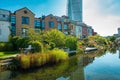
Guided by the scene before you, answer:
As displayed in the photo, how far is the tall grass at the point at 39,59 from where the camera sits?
1900 centimetres

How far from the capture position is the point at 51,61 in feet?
76.0

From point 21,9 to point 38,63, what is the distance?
961 inches

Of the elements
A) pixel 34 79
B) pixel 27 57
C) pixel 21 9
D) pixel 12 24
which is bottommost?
pixel 34 79

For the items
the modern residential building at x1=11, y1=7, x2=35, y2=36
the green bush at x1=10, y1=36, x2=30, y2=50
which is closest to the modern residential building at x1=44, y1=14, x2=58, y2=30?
the modern residential building at x1=11, y1=7, x2=35, y2=36

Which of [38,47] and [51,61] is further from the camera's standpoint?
[38,47]

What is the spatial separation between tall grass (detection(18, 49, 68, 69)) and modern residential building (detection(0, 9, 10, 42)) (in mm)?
19145

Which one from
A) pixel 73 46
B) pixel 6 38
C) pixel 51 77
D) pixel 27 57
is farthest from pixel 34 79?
pixel 6 38

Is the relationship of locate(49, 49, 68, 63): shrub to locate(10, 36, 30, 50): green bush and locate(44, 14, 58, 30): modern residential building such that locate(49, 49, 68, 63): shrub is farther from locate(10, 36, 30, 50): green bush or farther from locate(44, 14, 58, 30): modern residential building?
locate(44, 14, 58, 30): modern residential building

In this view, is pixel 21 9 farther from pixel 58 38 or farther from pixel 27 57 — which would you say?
pixel 27 57

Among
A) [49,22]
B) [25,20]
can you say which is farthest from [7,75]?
[49,22]

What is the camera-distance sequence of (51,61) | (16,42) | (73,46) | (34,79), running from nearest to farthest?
→ (34,79)
(51,61)
(16,42)
(73,46)

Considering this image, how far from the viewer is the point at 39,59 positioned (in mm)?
20578

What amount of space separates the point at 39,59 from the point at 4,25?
2193cm

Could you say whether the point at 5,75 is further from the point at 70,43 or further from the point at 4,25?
the point at 4,25
